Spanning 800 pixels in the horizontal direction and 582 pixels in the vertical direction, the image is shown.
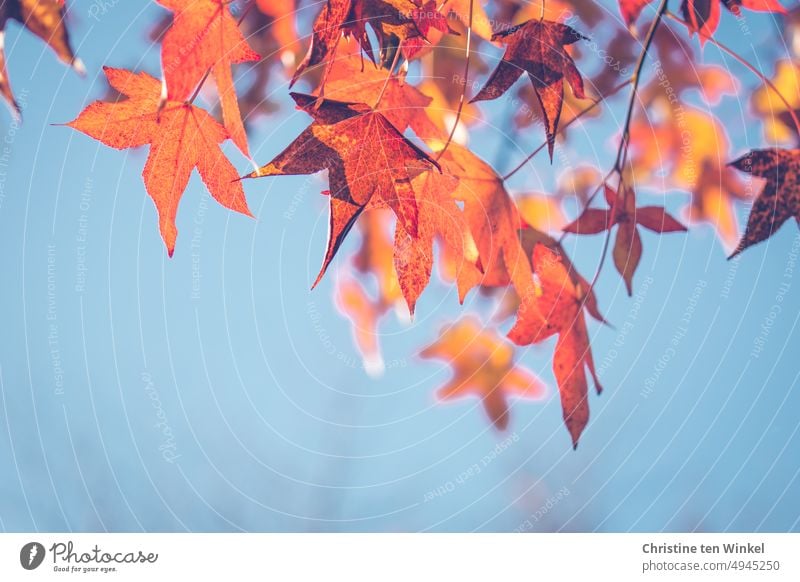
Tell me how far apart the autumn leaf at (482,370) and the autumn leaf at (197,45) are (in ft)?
0.94

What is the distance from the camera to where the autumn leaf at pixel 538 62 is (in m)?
0.60

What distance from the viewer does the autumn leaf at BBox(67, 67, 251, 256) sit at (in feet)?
1.95

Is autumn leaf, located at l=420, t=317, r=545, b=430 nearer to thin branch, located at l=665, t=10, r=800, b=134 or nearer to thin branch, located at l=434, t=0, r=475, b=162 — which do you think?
thin branch, located at l=434, t=0, r=475, b=162

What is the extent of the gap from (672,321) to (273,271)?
369 millimetres

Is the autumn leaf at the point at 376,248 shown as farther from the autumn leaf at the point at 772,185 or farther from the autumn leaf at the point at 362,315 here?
the autumn leaf at the point at 772,185

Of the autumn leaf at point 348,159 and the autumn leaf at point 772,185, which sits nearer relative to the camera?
the autumn leaf at point 348,159

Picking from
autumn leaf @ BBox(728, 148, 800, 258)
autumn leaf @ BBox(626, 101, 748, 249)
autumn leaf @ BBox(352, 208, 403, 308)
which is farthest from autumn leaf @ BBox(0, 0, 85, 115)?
autumn leaf @ BBox(728, 148, 800, 258)

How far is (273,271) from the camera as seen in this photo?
2.12 ft

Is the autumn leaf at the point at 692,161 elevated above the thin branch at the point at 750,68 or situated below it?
below

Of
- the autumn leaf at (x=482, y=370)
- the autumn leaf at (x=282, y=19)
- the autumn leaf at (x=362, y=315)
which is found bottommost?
the autumn leaf at (x=482, y=370)

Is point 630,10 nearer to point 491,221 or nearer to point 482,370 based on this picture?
point 491,221

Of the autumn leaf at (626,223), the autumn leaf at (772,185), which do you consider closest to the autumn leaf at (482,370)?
the autumn leaf at (626,223)

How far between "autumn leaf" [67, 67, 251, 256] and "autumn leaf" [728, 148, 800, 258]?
46cm
